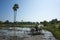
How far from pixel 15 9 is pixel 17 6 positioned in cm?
163

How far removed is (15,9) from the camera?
187 ft

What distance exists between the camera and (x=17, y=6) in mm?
56562
